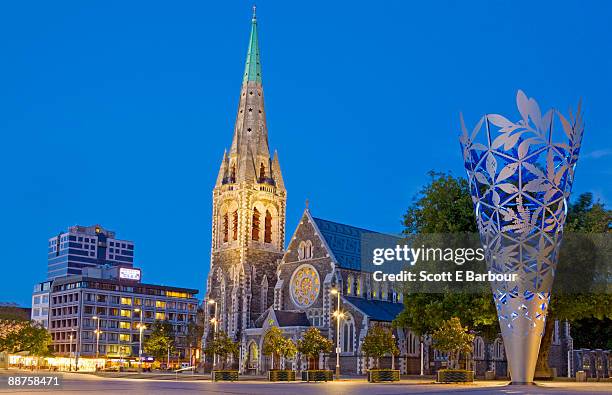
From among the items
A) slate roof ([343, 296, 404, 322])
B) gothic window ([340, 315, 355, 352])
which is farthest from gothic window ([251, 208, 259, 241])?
gothic window ([340, 315, 355, 352])

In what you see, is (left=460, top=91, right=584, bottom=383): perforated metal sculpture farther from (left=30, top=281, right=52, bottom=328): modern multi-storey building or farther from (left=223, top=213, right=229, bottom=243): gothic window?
(left=30, top=281, right=52, bottom=328): modern multi-storey building

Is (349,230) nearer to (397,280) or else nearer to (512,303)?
(397,280)

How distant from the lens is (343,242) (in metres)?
88.7

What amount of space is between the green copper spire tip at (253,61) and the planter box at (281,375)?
54.7m

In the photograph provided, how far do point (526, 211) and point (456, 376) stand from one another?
42.9 ft

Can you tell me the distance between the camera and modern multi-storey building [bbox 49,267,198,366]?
147 meters

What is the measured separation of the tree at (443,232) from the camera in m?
53.2

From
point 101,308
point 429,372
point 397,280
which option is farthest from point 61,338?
point 397,280

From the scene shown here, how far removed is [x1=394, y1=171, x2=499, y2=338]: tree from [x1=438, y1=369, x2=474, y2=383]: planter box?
485 cm

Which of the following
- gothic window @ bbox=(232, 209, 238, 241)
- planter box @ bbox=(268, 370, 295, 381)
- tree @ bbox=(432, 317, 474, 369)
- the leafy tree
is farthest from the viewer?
the leafy tree

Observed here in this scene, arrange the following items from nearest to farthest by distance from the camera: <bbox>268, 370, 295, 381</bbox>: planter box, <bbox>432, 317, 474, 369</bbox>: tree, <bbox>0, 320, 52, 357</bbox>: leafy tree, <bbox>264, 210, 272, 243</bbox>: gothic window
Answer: <bbox>432, 317, 474, 369</bbox>: tree, <bbox>268, 370, 295, 381</bbox>: planter box, <bbox>264, 210, 272, 243</bbox>: gothic window, <bbox>0, 320, 52, 357</bbox>: leafy tree

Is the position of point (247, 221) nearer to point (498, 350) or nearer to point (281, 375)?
point (498, 350)

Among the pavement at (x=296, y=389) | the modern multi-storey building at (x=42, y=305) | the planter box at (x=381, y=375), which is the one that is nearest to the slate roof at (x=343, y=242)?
the planter box at (x=381, y=375)

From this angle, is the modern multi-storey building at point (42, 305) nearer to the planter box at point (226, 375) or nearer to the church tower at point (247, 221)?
the church tower at point (247, 221)
